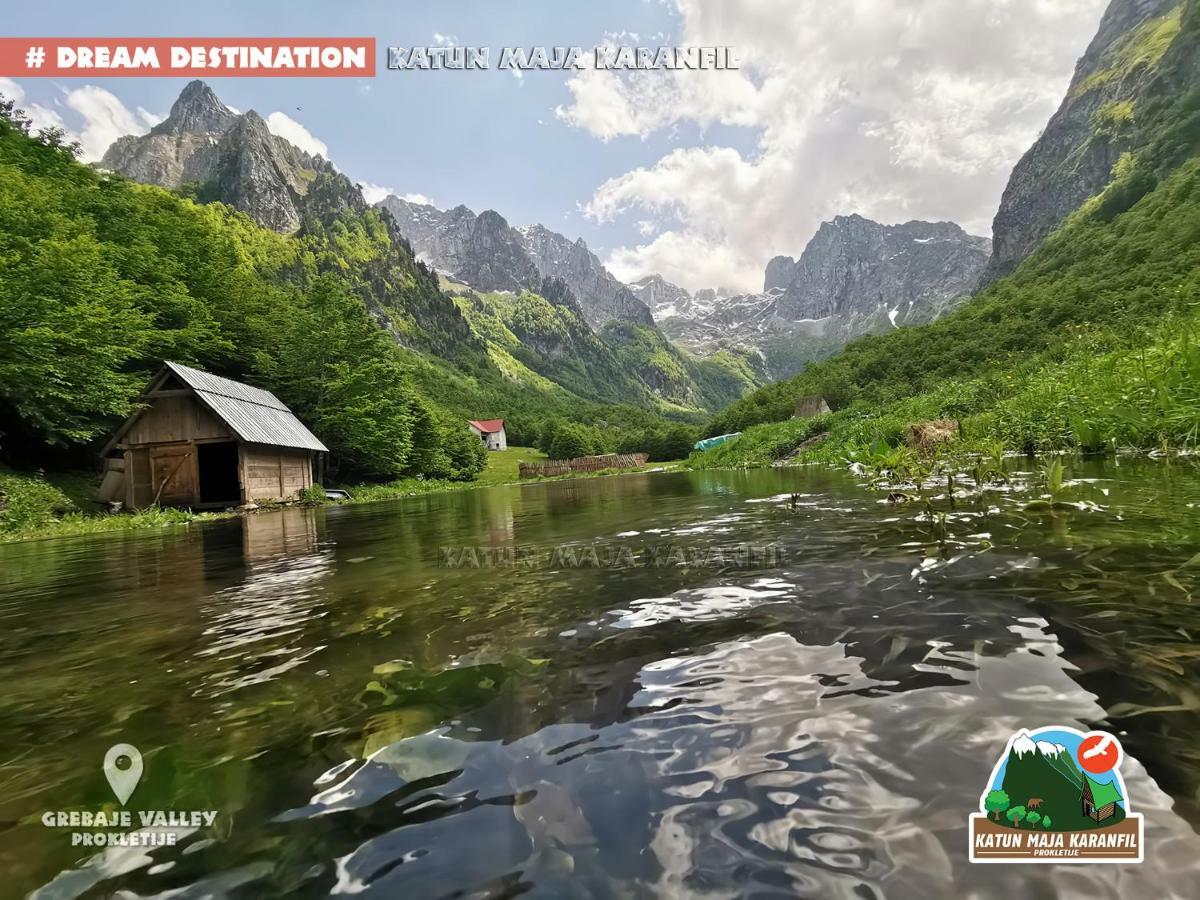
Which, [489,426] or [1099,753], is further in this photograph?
[489,426]

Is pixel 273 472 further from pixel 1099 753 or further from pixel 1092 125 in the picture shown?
pixel 1092 125

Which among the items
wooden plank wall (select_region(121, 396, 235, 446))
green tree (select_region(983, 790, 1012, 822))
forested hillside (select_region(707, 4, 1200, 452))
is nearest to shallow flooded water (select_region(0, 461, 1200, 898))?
green tree (select_region(983, 790, 1012, 822))

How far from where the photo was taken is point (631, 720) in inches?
89.0

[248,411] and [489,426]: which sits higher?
[489,426]

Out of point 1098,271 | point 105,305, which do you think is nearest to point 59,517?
point 105,305

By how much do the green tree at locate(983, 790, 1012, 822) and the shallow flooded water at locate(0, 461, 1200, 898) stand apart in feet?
0.13

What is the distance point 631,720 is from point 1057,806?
4.47 feet

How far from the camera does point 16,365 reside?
20203mm

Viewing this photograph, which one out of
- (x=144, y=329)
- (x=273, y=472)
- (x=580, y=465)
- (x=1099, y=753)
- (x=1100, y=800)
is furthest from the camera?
(x=580, y=465)

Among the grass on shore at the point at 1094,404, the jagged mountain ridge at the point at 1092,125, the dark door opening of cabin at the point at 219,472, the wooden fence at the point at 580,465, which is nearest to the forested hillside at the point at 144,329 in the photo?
the dark door opening of cabin at the point at 219,472

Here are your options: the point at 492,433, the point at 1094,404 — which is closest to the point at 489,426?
the point at 492,433

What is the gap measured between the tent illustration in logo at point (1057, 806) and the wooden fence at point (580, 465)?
231 ft

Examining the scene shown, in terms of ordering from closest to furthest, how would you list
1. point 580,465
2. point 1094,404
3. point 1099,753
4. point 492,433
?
point 1099,753 < point 1094,404 < point 580,465 < point 492,433

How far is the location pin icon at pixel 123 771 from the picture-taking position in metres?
2.04
